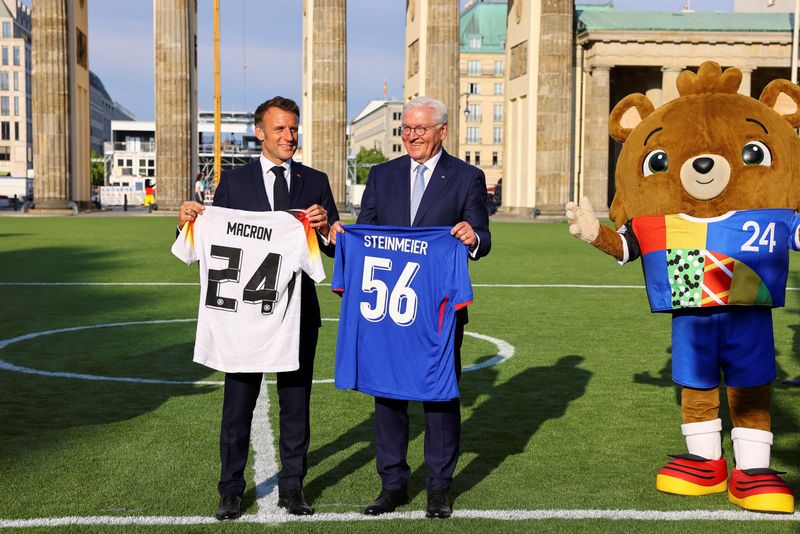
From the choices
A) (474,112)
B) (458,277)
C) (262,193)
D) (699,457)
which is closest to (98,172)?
(474,112)

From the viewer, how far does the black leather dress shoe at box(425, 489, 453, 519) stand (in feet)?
18.2

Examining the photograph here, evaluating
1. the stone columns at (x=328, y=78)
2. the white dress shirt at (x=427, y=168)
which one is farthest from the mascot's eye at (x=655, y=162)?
the stone columns at (x=328, y=78)

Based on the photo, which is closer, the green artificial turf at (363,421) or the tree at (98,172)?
the green artificial turf at (363,421)

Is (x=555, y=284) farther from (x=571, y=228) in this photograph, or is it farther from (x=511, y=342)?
(x=571, y=228)

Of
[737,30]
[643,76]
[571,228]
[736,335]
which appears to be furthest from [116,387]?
[643,76]

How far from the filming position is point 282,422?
5.79m

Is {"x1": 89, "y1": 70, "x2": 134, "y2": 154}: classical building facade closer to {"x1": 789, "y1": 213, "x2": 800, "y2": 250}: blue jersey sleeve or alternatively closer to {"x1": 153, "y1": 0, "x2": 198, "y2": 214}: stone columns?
{"x1": 153, "y1": 0, "x2": 198, "y2": 214}: stone columns

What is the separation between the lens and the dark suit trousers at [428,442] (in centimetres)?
568

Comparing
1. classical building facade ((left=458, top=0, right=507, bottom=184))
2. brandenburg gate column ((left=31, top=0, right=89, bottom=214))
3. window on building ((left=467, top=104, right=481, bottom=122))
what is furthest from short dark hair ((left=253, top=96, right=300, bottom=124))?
window on building ((left=467, top=104, right=481, bottom=122))

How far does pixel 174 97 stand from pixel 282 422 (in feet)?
137

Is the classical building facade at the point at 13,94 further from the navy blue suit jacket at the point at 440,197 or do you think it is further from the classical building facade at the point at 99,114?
the navy blue suit jacket at the point at 440,197

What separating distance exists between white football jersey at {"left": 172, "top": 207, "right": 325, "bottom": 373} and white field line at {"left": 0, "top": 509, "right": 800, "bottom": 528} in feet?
2.63

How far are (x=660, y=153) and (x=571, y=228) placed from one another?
0.71m

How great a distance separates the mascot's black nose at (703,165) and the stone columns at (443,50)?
40.0m
